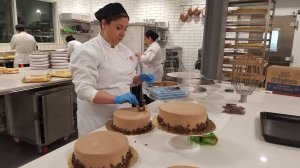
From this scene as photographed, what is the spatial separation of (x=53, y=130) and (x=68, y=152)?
193cm

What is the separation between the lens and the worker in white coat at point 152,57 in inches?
150

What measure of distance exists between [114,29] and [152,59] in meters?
2.44

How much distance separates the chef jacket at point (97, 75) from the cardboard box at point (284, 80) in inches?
55.7

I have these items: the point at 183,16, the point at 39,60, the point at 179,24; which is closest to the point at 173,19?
the point at 179,24

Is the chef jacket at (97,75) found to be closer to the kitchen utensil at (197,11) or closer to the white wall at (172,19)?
the kitchen utensil at (197,11)

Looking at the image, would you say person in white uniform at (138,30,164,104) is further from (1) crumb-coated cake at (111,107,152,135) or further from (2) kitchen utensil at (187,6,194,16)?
(1) crumb-coated cake at (111,107,152,135)

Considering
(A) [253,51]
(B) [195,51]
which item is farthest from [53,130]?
(B) [195,51]

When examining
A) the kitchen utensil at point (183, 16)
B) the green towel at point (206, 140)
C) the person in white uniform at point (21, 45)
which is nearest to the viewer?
the green towel at point (206, 140)

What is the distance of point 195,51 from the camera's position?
6.09 m

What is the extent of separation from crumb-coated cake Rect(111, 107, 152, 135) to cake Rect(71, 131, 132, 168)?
0.73 ft

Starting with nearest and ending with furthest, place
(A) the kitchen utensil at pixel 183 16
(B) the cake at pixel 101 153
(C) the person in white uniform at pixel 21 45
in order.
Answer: (B) the cake at pixel 101 153 < (C) the person in white uniform at pixel 21 45 < (A) the kitchen utensil at pixel 183 16

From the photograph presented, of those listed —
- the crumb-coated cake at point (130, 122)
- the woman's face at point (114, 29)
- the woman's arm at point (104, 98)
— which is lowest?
the crumb-coated cake at point (130, 122)

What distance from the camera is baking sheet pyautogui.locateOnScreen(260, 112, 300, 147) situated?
1.12 m

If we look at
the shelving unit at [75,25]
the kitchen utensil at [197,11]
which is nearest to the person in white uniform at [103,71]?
the kitchen utensil at [197,11]
